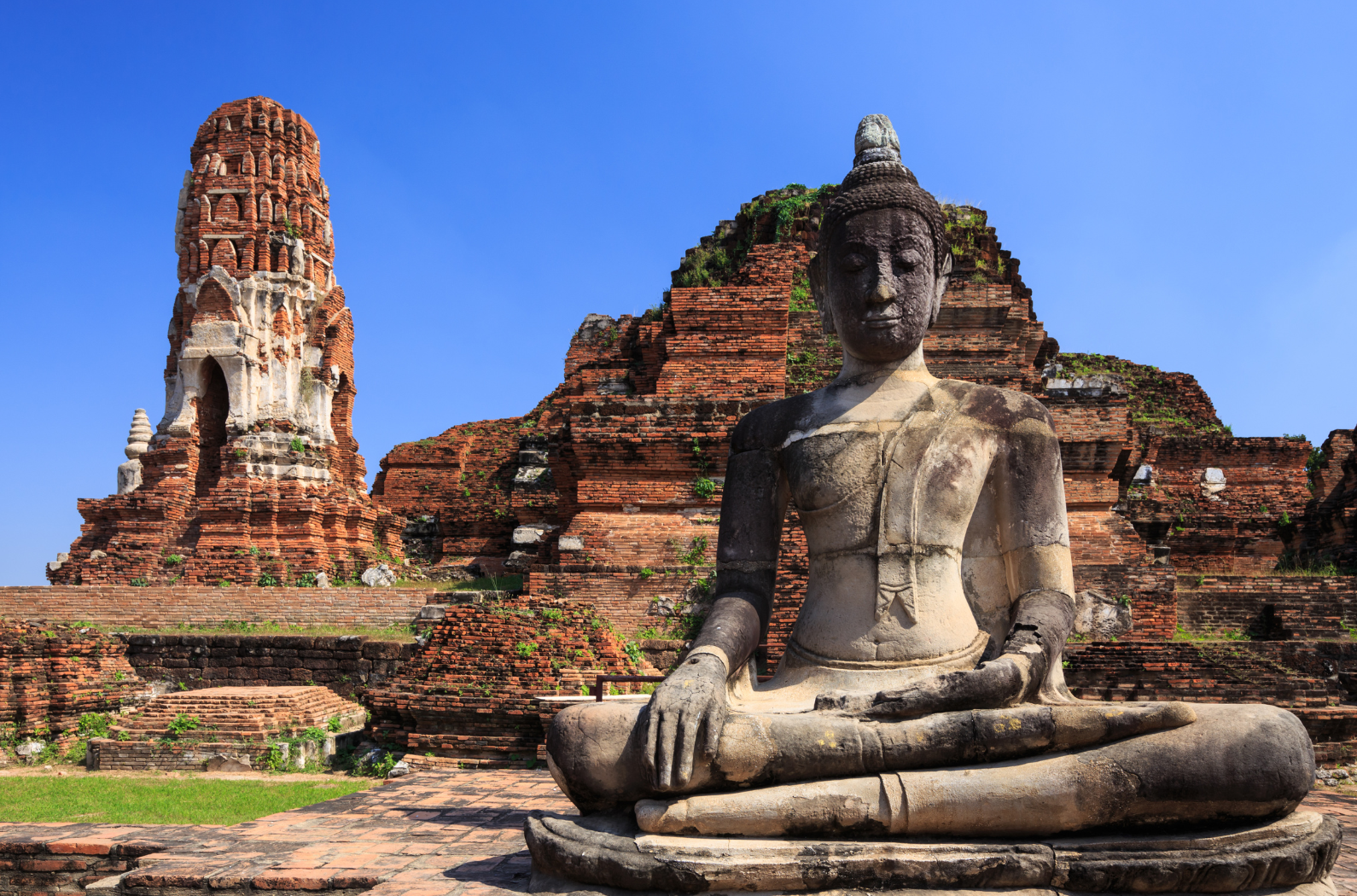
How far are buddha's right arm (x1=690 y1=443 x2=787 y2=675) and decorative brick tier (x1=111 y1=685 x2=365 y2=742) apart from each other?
24.7 feet

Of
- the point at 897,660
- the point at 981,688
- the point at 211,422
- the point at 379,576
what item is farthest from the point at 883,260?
the point at 211,422

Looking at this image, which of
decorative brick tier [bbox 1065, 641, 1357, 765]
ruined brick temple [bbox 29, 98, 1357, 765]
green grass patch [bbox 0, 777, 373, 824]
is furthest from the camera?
ruined brick temple [bbox 29, 98, 1357, 765]

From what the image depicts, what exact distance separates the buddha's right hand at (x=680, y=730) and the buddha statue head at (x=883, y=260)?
1.66m

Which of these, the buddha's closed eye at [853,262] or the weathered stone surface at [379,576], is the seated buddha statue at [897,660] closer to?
the buddha's closed eye at [853,262]

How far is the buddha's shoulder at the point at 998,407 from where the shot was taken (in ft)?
13.8

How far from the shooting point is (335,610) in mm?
16375

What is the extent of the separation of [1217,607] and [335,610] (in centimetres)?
1236

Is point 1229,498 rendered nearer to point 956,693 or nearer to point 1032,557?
point 1032,557

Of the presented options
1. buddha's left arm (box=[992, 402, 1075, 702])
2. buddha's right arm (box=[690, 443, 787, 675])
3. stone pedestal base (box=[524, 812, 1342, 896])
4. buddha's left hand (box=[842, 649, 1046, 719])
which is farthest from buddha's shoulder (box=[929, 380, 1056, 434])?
stone pedestal base (box=[524, 812, 1342, 896])

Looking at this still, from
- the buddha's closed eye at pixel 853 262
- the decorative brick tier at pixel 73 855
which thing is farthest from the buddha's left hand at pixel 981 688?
the decorative brick tier at pixel 73 855

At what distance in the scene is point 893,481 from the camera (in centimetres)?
410

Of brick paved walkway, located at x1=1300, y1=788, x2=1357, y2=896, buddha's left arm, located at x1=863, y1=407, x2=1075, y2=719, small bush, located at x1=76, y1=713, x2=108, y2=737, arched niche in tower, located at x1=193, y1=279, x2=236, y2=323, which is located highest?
arched niche in tower, located at x1=193, y1=279, x2=236, y2=323

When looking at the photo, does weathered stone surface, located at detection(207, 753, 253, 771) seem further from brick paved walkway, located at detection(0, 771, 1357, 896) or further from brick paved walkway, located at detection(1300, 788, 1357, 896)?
brick paved walkway, located at detection(1300, 788, 1357, 896)

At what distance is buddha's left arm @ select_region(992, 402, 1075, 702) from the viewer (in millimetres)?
3953
